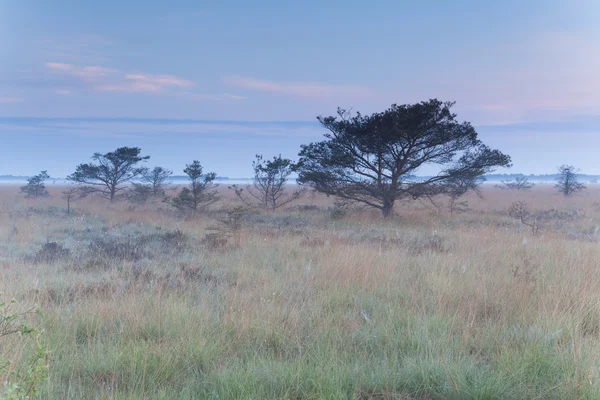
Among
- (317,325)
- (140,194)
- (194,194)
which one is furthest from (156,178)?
(317,325)

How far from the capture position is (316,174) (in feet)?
61.3

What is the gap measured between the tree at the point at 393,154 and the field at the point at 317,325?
33.1 feet

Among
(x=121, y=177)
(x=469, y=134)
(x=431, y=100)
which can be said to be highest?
(x=431, y=100)

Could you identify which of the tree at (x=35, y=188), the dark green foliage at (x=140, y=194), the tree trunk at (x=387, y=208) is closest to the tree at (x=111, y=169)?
the dark green foliage at (x=140, y=194)

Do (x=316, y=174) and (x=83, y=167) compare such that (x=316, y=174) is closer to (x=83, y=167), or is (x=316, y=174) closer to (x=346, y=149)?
(x=346, y=149)

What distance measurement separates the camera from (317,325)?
444cm

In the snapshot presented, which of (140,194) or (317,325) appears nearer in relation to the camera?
(317,325)

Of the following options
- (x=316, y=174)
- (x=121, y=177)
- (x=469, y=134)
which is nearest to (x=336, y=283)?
(x=316, y=174)

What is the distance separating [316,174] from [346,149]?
1.88 meters

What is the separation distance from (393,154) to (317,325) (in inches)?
613

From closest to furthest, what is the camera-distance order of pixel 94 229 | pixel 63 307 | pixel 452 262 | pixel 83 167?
pixel 63 307
pixel 452 262
pixel 94 229
pixel 83 167

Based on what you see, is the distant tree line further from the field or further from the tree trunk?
the field

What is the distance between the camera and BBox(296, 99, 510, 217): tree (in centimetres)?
1755

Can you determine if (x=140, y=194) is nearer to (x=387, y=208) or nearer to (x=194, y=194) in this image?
(x=194, y=194)
